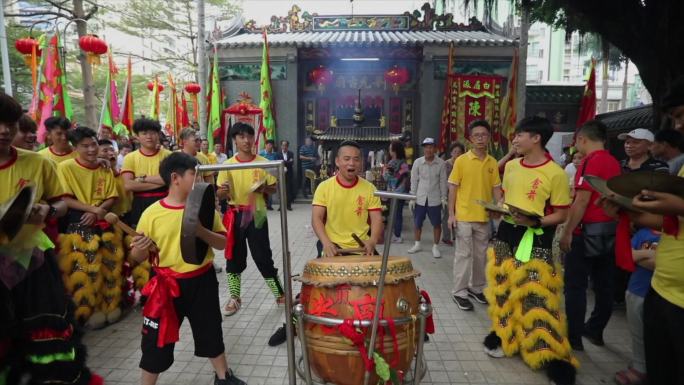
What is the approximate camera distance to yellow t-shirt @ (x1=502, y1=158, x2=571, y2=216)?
3.24 meters

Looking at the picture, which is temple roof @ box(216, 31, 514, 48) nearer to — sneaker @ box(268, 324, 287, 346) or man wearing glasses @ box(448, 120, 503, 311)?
man wearing glasses @ box(448, 120, 503, 311)

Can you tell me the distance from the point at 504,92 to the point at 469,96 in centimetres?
113

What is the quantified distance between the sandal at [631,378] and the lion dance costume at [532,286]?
333 mm

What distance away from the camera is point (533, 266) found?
3.28 meters

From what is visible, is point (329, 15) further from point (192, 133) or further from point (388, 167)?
point (192, 133)

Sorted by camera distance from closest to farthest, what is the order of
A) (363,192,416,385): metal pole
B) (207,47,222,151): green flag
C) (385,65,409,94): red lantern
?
(363,192,416,385): metal pole
(207,47,222,151): green flag
(385,65,409,94): red lantern

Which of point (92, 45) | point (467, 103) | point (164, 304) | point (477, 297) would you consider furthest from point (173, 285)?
point (467, 103)

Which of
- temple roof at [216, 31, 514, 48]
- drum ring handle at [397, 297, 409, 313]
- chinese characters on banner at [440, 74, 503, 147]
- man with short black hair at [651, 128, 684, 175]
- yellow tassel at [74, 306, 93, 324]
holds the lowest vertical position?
yellow tassel at [74, 306, 93, 324]

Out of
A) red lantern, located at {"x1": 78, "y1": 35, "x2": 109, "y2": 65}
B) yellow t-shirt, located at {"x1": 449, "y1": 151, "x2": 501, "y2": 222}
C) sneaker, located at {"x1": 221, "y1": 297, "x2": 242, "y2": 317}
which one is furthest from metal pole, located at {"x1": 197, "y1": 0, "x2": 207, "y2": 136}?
yellow t-shirt, located at {"x1": 449, "y1": 151, "x2": 501, "y2": 222}

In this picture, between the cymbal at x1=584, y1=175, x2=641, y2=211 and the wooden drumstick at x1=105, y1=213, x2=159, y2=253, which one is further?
the wooden drumstick at x1=105, y1=213, x2=159, y2=253

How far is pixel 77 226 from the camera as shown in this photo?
3.93 meters

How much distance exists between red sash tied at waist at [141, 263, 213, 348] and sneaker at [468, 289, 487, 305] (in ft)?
11.2

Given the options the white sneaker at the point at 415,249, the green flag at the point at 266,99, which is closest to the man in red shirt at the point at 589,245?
the white sneaker at the point at 415,249

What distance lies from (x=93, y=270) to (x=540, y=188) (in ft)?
13.7
